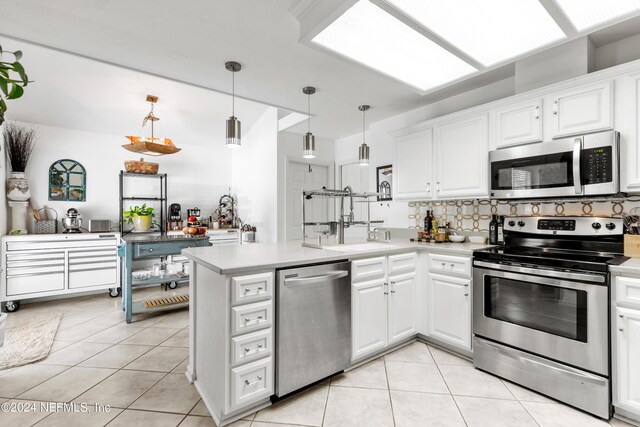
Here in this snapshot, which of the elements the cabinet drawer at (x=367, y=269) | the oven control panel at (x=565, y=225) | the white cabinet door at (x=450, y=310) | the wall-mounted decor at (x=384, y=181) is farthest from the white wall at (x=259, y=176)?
the oven control panel at (x=565, y=225)

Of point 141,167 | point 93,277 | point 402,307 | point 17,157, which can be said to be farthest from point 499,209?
point 17,157

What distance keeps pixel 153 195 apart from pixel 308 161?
276 centimetres

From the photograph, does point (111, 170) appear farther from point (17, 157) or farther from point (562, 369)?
point (562, 369)

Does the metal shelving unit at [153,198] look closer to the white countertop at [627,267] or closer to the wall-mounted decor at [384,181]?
the wall-mounted decor at [384,181]

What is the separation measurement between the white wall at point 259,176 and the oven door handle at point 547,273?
314 cm

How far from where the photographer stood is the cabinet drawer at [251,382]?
1.67 meters

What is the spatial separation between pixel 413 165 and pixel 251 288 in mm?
2248

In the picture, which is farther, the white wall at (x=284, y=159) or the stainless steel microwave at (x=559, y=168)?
the white wall at (x=284, y=159)

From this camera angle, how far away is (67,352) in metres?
2.63

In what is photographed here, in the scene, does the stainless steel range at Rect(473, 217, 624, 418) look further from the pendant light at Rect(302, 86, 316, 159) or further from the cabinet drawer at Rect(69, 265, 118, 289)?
the cabinet drawer at Rect(69, 265, 118, 289)

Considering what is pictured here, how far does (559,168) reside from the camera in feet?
7.30

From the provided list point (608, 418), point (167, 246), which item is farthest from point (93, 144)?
point (608, 418)

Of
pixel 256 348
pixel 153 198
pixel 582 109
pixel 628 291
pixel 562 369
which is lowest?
pixel 562 369

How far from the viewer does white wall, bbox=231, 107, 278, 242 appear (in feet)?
15.6
